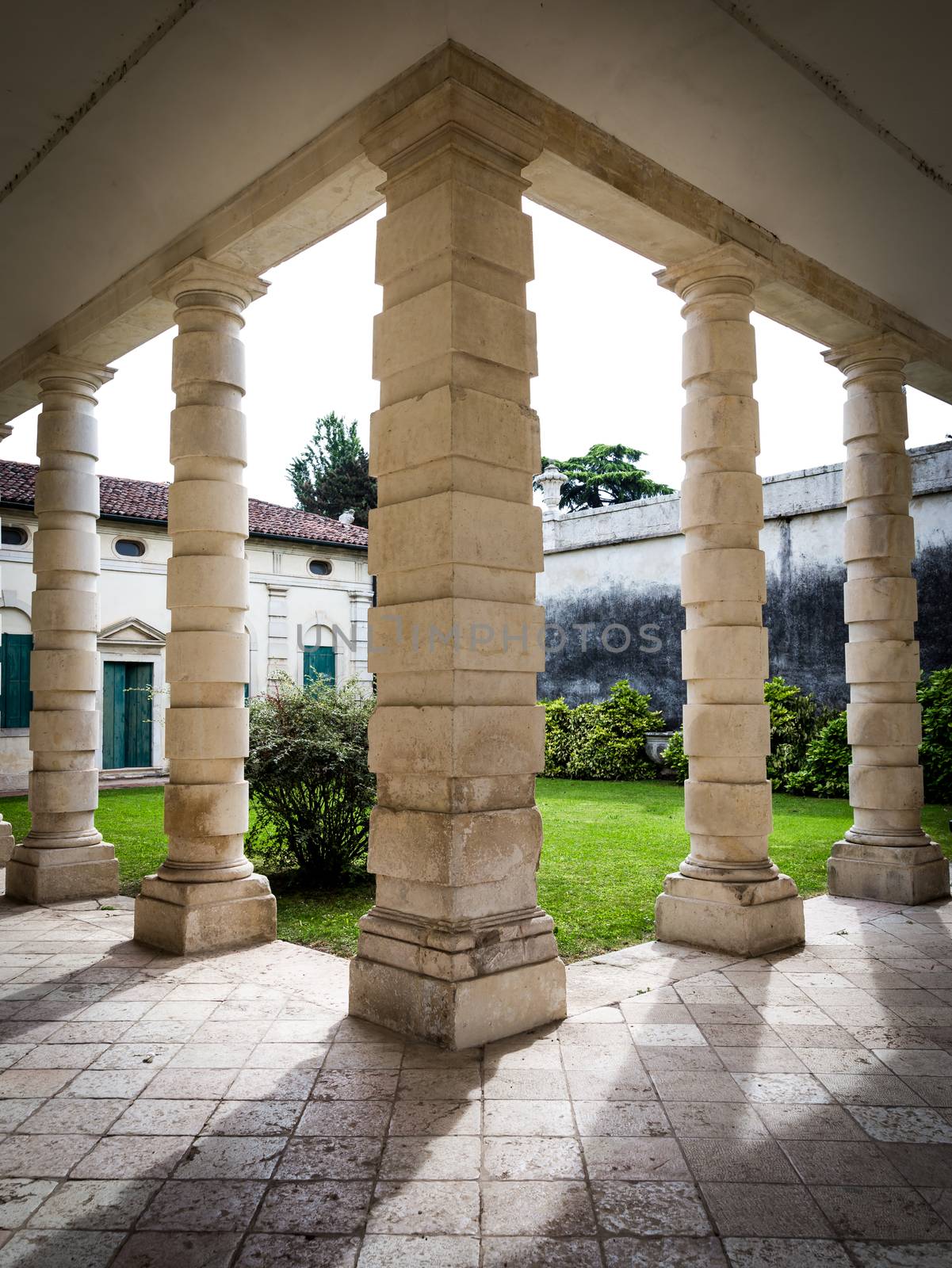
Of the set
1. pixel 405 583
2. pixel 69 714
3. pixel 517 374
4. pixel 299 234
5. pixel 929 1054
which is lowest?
pixel 929 1054

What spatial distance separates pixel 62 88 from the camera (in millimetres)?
4961

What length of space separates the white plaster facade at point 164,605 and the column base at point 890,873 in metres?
12.3

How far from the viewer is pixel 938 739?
1464 cm

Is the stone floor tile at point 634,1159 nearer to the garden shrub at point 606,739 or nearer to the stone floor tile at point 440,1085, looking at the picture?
the stone floor tile at point 440,1085

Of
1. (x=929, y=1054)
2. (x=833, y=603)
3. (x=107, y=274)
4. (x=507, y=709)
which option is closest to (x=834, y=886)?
(x=929, y=1054)

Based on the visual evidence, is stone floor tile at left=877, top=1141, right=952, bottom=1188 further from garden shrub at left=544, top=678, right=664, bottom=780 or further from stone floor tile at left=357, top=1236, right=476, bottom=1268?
garden shrub at left=544, top=678, right=664, bottom=780

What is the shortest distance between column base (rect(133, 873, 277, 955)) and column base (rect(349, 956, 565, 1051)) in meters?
1.83

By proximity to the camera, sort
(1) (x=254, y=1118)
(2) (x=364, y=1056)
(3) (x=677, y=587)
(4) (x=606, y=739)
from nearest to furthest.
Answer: (1) (x=254, y=1118) → (2) (x=364, y=1056) → (4) (x=606, y=739) → (3) (x=677, y=587)

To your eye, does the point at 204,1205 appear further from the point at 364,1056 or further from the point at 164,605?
the point at 164,605

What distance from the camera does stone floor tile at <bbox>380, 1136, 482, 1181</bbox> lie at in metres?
3.22

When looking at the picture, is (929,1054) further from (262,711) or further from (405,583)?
(262,711)

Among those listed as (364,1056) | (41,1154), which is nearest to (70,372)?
(364,1056)

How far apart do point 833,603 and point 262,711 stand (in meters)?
12.6

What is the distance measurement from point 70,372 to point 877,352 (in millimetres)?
7055
